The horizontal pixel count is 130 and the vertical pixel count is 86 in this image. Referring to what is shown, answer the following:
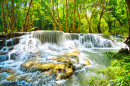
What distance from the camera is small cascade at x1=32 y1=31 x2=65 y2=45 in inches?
368

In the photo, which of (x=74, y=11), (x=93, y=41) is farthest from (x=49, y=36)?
(x=74, y=11)

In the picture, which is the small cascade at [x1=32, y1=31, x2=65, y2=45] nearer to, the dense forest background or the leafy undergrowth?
the dense forest background

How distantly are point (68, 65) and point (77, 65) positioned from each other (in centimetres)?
62

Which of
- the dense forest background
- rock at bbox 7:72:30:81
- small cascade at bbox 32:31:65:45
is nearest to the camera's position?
rock at bbox 7:72:30:81

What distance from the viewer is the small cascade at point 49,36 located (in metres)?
9.34

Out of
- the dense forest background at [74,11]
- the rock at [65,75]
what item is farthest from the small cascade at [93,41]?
the rock at [65,75]

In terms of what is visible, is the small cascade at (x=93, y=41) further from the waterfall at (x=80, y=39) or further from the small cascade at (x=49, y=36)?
the small cascade at (x=49, y=36)

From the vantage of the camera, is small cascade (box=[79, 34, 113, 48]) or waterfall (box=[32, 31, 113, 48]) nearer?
waterfall (box=[32, 31, 113, 48])

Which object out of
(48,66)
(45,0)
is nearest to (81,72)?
(48,66)

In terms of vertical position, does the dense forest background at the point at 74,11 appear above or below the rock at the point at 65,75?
above

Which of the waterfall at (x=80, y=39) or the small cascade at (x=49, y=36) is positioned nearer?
the small cascade at (x=49, y=36)

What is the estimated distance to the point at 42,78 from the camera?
308 centimetres

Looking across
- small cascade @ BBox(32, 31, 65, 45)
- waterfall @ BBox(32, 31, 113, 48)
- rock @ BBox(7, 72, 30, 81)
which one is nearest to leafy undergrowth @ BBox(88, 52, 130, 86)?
rock @ BBox(7, 72, 30, 81)

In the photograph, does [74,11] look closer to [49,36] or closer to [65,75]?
[49,36]
